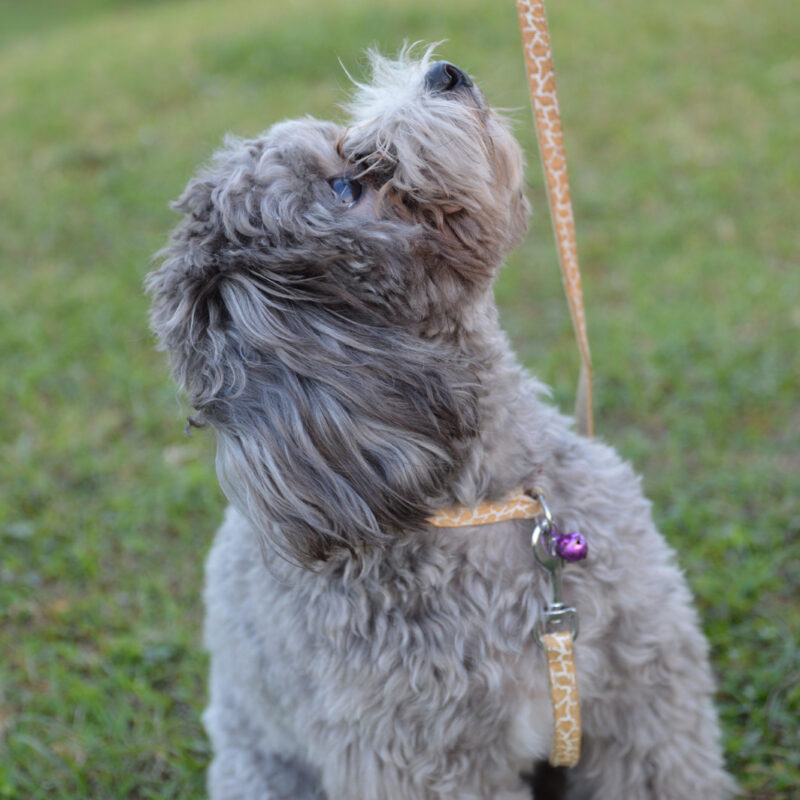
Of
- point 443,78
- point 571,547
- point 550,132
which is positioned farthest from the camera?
point 550,132

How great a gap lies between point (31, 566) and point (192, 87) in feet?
18.9

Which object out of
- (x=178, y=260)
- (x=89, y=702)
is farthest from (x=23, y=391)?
(x=178, y=260)

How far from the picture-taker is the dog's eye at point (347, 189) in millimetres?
1931

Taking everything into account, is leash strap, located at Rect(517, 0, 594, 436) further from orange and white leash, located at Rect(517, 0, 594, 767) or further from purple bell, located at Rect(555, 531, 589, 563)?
purple bell, located at Rect(555, 531, 589, 563)

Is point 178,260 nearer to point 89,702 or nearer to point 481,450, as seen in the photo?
point 481,450

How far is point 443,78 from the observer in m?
1.94

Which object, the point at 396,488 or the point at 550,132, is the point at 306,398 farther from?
the point at 550,132

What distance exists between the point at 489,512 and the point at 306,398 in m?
0.55

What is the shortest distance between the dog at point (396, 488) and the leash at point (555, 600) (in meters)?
0.03

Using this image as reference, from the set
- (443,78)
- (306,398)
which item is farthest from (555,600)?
(443,78)

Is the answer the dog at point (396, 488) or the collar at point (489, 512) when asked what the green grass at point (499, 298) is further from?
the collar at point (489, 512)

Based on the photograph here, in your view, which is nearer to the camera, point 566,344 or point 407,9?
point 566,344

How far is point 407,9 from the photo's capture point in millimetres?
8688

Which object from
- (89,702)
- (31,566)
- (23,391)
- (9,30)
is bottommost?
(89,702)
